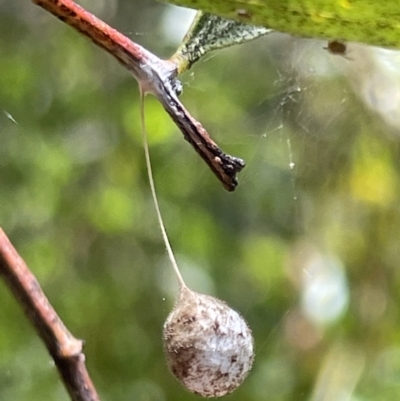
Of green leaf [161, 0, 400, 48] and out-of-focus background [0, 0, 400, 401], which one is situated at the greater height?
green leaf [161, 0, 400, 48]

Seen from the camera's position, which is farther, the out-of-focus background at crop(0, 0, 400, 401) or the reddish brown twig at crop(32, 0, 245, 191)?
the out-of-focus background at crop(0, 0, 400, 401)

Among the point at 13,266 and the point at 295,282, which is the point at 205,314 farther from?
the point at 295,282

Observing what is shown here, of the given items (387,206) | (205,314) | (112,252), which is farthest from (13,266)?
(387,206)

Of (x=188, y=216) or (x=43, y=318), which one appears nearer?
(x=43, y=318)

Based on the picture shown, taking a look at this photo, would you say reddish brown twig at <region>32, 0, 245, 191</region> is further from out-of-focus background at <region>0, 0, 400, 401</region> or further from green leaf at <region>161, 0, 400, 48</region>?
out-of-focus background at <region>0, 0, 400, 401</region>

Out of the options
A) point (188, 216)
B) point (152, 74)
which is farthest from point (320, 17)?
point (188, 216)

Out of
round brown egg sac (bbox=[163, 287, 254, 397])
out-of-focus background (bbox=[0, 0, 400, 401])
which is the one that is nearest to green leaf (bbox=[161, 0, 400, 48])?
round brown egg sac (bbox=[163, 287, 254, 397])

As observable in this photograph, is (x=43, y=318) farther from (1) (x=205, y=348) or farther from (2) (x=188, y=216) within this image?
(2) (x=188, y=216)
